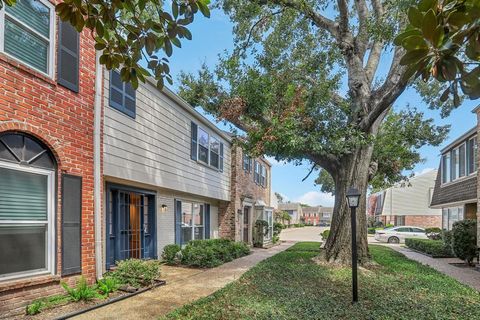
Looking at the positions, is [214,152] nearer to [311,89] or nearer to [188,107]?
[188,107]

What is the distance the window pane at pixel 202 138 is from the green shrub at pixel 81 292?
8005mm

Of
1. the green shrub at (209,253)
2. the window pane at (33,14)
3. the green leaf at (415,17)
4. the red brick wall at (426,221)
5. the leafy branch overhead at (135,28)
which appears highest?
the window pane at (33,14)

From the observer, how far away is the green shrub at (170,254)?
11330mm

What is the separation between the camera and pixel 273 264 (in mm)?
11367

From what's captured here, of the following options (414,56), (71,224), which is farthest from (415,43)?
(71,224)

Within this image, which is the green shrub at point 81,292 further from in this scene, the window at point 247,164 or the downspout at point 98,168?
the window at point 247,164

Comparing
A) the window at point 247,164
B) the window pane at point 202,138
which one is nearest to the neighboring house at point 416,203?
the window at point 247,164

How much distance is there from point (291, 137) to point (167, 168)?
13.0 ft

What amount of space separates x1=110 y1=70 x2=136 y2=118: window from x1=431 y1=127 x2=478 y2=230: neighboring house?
41.1 ft

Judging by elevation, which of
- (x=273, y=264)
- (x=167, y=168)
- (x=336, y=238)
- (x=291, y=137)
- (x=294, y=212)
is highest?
(x=291, y=137)

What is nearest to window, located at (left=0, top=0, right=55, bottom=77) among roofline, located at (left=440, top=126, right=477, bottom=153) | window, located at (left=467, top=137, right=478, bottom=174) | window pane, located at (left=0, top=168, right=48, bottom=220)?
window pane, located at (left=0, top=168, right=48, bottom=220)

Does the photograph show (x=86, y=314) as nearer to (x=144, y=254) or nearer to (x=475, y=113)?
(x=144, y=254)

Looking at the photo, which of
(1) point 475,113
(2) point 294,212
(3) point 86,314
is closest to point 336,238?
(1) point 475,113

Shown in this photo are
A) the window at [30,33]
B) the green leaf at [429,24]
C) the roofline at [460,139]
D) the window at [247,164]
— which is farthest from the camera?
the window at [247,164]
